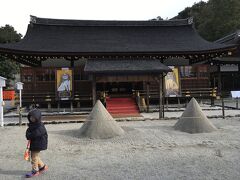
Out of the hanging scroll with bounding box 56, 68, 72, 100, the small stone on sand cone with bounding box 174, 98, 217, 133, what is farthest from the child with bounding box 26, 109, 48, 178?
the hanging scroll with bounding box 56, 68, 72, 100

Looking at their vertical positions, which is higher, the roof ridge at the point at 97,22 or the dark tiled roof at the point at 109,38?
the roof ridge at the point at 97,22

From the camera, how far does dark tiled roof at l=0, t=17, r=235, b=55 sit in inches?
758

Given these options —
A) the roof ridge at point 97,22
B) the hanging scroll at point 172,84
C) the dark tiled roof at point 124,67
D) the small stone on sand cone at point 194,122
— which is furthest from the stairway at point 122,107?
the roof ridge at point 97,22

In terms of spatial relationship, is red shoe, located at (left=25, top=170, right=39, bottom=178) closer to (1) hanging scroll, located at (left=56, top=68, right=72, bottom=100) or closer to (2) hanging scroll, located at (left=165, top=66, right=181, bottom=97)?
(1) hanging scroll, located at (left=56, top=68, right=72, bottom=100)

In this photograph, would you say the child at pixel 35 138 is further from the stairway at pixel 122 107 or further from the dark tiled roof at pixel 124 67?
the dark tiled roof at pixel 124 67

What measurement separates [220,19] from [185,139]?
112 ft

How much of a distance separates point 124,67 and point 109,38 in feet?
20.0

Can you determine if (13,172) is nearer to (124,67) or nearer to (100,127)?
(100,127)

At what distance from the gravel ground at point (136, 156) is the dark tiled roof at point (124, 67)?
6368 millimetres

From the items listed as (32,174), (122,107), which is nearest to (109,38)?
(122,107)

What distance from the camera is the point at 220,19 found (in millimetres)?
38906

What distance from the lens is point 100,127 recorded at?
9898mm

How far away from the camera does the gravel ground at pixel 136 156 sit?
567 cm

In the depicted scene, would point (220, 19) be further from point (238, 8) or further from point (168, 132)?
point (168, 132)
